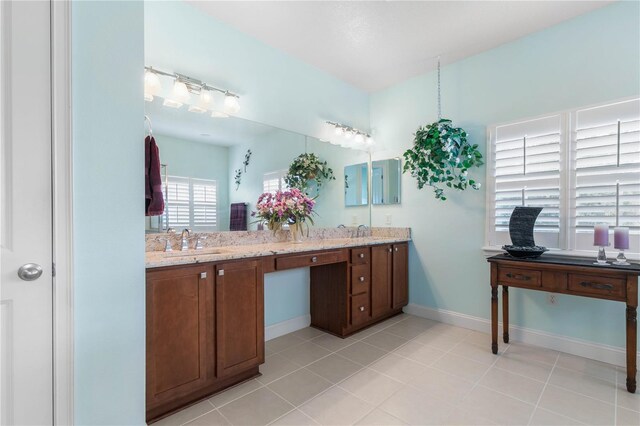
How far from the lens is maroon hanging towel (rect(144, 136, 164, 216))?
5.84 feet

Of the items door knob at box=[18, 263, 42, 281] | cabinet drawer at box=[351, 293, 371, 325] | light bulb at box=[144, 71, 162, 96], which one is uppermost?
light bulb at box=[144, 71, 162, 96]

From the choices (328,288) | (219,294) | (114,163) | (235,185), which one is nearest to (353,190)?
(328,288)

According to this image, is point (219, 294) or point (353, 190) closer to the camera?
point (219, 294)

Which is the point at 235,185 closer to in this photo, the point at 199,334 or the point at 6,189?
the point at 199,334

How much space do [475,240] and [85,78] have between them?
322 centimetres

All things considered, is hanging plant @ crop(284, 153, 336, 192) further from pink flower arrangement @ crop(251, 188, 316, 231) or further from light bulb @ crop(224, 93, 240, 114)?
light bulb @ crop(224, 93, 240, 114)

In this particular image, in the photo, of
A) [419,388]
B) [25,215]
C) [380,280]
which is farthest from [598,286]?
[25,215]

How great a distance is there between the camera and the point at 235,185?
2.63m

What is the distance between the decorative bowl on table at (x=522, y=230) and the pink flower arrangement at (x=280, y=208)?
1.81 metres

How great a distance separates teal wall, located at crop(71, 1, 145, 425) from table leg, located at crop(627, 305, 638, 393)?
2902 millimetres

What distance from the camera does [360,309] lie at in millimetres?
2877

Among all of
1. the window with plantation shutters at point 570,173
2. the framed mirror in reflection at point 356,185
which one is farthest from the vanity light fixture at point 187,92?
the window with plantation shutters at point 570,173

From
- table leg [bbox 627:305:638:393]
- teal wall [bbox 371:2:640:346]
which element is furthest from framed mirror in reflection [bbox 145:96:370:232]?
table leg [bbox 627:305:638:393]

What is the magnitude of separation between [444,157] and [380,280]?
1404 mm
